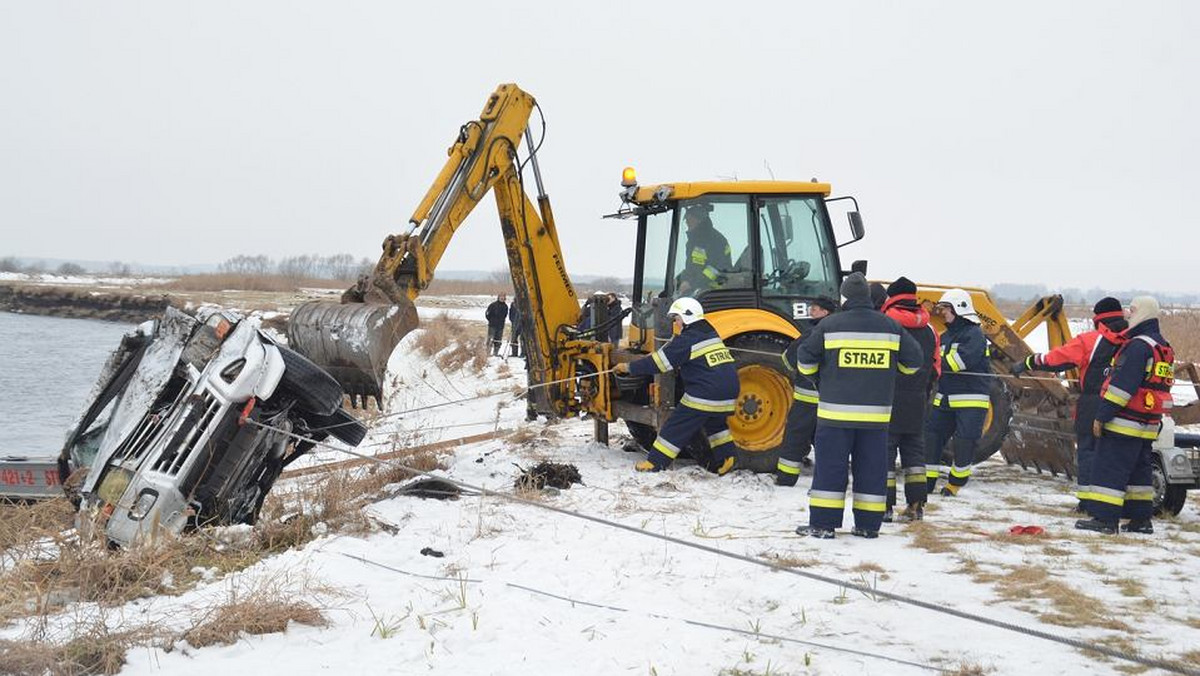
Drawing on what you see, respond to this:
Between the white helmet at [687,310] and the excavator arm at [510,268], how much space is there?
3.83 feet

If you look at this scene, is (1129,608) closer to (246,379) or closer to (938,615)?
(938,615)

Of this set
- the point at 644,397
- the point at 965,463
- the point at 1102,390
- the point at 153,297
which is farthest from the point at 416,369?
the point at 153,297

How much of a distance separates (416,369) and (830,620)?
18448 millimetres

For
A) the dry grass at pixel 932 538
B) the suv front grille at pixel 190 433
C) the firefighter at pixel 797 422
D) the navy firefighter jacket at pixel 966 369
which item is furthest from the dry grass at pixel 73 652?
the navy firefighter jacket at pixel 966 369

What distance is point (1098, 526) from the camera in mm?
6590

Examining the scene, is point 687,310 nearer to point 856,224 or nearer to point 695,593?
point 856,224

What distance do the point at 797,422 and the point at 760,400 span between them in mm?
1225

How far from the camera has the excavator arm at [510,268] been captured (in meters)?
8.37

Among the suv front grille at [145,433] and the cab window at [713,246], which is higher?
the cab window at [713,246]

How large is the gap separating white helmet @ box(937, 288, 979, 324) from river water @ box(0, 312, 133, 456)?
21.8ft

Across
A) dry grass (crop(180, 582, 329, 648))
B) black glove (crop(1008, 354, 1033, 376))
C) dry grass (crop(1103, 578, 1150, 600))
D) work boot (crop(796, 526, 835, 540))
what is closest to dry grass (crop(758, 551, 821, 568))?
work boot (crop(796, 526, 835, 540))

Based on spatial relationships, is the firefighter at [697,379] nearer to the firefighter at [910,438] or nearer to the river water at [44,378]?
the firefighter at [910,438]

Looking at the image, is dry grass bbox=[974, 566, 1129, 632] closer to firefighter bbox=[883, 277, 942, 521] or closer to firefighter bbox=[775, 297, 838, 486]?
→ firefighter bbox=[883, 277, 942, 521]

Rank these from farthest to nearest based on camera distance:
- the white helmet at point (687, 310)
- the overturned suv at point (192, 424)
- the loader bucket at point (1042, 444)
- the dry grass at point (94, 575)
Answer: the loader bucket at point (1042, 444) → the white helmet at point (687, 310) → the overturned suv at point (192, 424) → the dry grass at point (94, 575)
